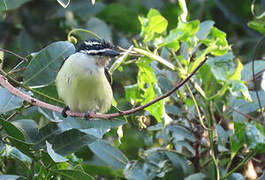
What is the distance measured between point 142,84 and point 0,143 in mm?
875

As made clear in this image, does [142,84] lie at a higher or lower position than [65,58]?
lower

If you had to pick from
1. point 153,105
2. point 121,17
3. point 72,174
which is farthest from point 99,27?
point 72,174

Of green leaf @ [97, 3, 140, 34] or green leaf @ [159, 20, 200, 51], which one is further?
green leaf @ [97, 3, 140, 34]

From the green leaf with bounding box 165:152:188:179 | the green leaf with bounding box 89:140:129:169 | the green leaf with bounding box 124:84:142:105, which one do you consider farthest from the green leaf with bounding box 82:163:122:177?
the green leaf with bounding box 124:84:142:105

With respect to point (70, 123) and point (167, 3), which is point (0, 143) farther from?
point (167, 3)

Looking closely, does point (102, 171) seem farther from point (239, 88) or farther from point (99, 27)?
point (99, 27)

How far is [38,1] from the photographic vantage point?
5094mm

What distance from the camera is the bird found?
9.68 ft

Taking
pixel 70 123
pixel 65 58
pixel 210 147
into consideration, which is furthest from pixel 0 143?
pixel 210 147

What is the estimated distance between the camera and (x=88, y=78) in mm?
2986

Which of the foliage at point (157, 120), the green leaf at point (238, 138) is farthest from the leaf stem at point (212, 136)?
the green leaf at point (238, 138)

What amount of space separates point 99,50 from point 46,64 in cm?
37

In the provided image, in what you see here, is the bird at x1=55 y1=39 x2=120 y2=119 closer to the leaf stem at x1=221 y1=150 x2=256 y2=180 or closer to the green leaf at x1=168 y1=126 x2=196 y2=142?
the green leaf at x1=168 y1=126 x2=196 y2=142

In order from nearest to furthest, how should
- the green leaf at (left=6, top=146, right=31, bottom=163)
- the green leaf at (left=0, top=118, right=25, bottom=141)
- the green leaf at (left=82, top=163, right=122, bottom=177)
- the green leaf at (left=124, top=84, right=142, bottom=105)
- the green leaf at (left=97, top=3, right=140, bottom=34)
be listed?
the green leaf at (left=0, top=118, right=25, bottom=141)
the green leaf at (left=6, top=146, right=31, bottom=163)
the green leaf at (left=124, top=84, right=142, bottom=105)
the green leaf at (left=82, top=163, right=122, bottom=177)
the green leaf at (left=97, top=3, right=140, bottom=34)
